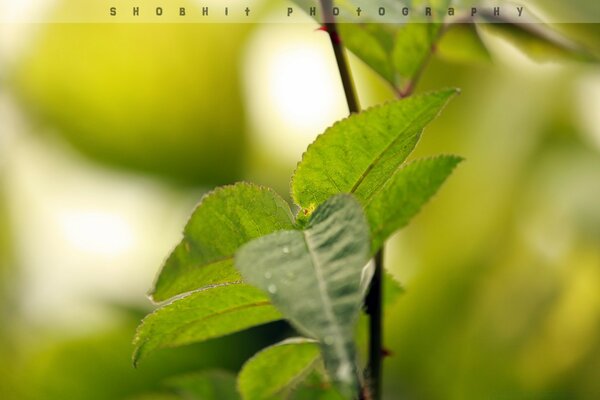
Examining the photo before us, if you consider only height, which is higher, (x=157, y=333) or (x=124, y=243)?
(x=157, y=333)

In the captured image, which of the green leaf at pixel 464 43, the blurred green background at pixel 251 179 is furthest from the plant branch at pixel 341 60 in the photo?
the blurred green background at pixel 251 179

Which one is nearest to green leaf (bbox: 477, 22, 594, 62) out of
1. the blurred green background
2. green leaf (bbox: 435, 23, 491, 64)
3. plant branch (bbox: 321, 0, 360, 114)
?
green leaf (bbox: 435, 23, 491, 64)

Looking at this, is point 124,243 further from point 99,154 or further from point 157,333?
point 157,333

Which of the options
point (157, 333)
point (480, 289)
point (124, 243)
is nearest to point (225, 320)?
point (157, 333)

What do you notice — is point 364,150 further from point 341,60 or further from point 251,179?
point 251,179

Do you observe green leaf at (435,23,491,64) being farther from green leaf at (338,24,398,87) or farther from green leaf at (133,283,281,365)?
green leaf at (133,283,281,365)

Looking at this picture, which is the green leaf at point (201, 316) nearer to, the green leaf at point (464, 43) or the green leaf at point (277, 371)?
the green leaf at point (277, 371)

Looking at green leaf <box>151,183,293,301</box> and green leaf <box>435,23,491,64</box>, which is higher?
green leaf <box>435,23,491,64</box>
